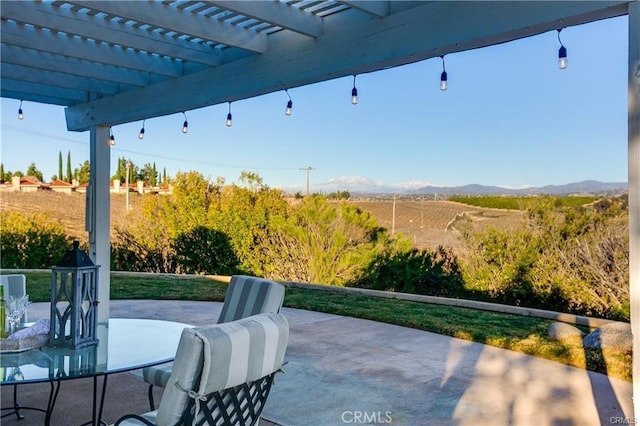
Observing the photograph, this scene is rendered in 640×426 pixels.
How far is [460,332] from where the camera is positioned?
5582mm

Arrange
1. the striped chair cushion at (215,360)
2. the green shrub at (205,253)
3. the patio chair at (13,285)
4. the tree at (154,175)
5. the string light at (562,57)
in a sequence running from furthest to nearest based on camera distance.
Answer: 1. the tree at (154,175)
2. the green shrub at (205,253)
3. the patio chair at (13,285)
4. the string light at (562,57)
5. the striped chair cushion at (215,360)

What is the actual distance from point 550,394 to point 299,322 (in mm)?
3028

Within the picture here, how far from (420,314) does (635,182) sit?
4713 millimetres

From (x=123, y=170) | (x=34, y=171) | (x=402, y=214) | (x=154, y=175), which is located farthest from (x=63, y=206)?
(x=402, y=214)

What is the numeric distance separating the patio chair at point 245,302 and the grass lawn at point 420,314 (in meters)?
2.80

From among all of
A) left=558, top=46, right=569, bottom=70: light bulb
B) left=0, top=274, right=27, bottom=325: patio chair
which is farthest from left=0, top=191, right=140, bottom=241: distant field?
left=558, top=46, right=569, bottom=70: light bulb

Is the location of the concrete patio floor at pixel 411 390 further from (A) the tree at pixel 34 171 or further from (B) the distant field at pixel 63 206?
(A) the tree at pixel 34 171

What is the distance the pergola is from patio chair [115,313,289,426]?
1.31 metres

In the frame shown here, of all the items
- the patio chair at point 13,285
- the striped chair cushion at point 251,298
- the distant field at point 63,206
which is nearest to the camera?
the striped chair cushion at point 251,298

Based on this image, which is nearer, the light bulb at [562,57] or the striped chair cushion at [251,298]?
the light bulb at [562,57]

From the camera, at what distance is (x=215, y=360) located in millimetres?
1592

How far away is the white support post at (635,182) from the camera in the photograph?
78.7 inches
